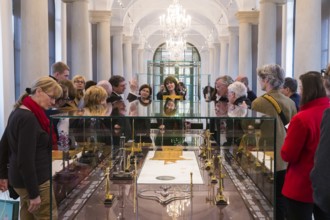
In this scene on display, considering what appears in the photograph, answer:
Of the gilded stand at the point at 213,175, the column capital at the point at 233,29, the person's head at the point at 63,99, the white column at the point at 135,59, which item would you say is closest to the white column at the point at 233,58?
the column capital at the point at 233,29

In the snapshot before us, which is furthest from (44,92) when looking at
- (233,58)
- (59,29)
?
(233,58)

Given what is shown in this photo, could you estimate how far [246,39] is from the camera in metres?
18.7

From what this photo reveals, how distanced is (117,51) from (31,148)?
21.3m

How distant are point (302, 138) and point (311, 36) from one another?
5.80 meters

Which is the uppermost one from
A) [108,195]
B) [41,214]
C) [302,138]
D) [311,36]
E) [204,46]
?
[204,46]

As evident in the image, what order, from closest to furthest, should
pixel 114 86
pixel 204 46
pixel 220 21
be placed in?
1. pixel 114 86
2. pixel 220 21
3. pixel 204 46

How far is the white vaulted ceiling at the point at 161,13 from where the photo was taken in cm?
2317

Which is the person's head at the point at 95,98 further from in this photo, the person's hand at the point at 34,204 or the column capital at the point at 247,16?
the column capital at the point at 247,16

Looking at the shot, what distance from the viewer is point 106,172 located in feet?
11.0

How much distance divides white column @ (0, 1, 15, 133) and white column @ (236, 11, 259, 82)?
34.1 feet

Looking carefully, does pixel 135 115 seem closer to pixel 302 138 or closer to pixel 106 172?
pixel 106 172

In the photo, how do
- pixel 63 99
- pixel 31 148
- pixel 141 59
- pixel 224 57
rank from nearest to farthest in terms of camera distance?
pixel 31 148 < pixel 63 99 < pixel 224 57 < pixel 141 59

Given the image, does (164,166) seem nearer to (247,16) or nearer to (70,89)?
(70,89)

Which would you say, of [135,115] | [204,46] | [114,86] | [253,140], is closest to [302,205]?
[253,140]
